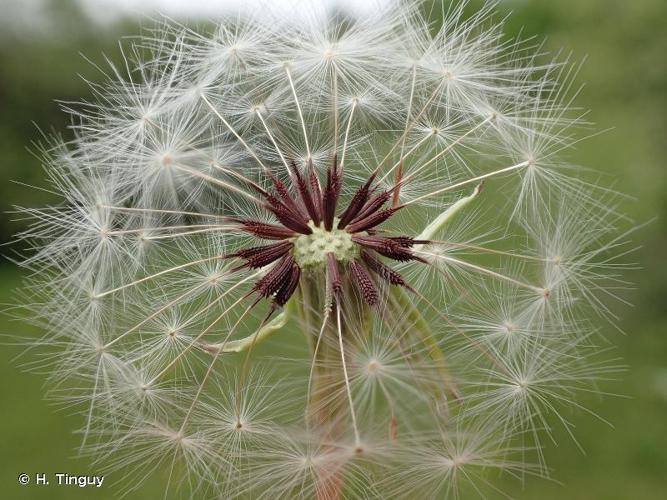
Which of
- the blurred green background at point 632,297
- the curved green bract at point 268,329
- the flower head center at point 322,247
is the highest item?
the blurred green background at point 632,297

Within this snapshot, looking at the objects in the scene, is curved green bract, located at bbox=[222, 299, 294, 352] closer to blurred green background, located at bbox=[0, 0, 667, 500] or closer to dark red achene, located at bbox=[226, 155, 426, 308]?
dark red achene, located at bbox=[226, 155, 426, 308]

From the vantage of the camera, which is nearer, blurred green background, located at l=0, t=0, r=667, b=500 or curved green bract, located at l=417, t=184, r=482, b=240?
curved green bract, located at l=417, t=184, r=482, b=240

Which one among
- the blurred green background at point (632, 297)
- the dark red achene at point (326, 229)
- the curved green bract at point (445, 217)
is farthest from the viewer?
the blurred green background at point (632, 297)

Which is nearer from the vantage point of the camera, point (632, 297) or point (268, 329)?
point (268, 329)

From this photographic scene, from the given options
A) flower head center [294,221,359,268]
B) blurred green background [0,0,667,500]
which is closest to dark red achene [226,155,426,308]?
flower head center [294,221,359,268]

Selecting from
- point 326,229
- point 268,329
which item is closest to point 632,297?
point 326,229

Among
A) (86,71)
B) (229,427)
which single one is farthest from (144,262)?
(86,71)

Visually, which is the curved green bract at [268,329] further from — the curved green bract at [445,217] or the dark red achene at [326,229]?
the curved green bract at [445,217]

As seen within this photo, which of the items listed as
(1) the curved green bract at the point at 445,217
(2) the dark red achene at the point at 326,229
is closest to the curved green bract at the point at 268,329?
(2) the dark red achene at the point at 326,229

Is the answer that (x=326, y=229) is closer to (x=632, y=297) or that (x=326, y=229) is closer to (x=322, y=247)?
(x=322, y=247)
